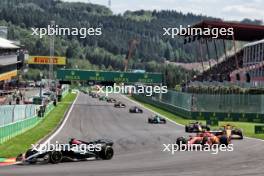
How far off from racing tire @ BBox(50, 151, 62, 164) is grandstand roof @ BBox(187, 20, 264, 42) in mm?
66189

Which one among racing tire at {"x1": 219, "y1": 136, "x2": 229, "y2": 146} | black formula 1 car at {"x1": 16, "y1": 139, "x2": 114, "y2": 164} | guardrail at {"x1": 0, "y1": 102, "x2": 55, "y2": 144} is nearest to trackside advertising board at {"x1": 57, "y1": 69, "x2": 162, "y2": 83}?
guardrail at {"x1": 0, "y1": 102, "x2": 55, "y2": 144}

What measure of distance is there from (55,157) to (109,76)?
8282 centimetres

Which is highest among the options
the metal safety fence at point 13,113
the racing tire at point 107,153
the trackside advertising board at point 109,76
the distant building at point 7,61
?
the distant building at point 7,61

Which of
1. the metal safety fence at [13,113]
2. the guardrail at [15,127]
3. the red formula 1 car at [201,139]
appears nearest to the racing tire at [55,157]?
the red formula 1 car at [201,139]

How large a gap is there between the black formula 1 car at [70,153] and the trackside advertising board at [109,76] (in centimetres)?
7931

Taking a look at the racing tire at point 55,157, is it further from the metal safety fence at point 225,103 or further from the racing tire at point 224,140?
the metal safety fence at point 225,103

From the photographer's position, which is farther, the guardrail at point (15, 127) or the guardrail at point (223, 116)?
the guardrail at point (223, 116)

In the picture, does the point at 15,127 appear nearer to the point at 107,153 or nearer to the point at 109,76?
the point at 107,153

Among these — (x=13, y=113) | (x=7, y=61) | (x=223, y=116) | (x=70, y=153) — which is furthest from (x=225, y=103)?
(x=7, y=61)

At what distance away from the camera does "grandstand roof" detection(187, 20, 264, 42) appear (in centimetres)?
8631

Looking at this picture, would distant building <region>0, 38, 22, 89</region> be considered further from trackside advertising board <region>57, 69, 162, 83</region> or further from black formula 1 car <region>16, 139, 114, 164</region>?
black formula 1 car <region>16, 139, 114, 164</region>

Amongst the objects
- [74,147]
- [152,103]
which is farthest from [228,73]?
[74,147]

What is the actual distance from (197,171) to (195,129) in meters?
22.9

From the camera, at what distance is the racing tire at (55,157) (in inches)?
785
